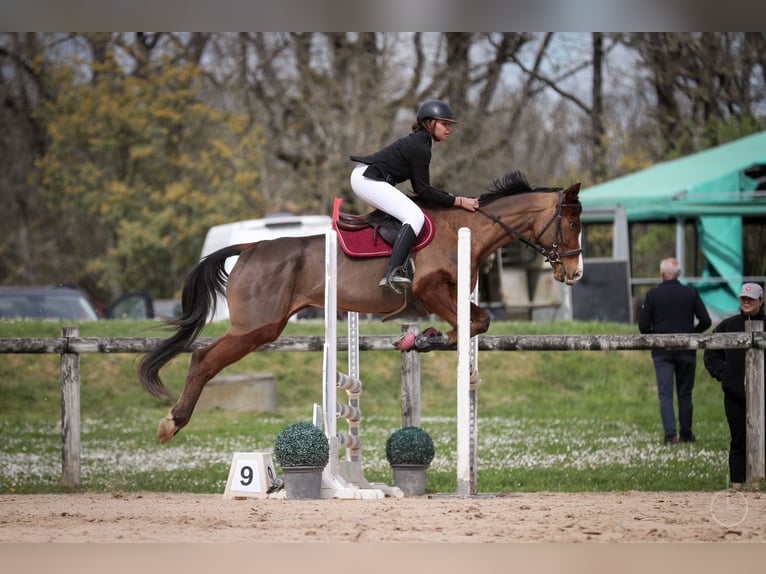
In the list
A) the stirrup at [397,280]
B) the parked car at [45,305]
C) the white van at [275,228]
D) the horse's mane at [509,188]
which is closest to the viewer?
the stirrup at [397,280]

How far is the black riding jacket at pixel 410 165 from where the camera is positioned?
7.45 m

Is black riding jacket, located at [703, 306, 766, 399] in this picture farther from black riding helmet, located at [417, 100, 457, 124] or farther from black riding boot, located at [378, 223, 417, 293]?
black riding helmet, located at [417, 100, 457, 124]

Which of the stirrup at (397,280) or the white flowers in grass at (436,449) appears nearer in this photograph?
the stirrup at (397,280)

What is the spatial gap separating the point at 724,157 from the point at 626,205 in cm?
228

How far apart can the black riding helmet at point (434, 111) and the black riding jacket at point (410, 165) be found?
0.12 metres

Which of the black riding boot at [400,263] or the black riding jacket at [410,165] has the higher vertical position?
the black riding jacket at [410,165]

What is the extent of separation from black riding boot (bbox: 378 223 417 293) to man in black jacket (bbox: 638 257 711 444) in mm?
4269

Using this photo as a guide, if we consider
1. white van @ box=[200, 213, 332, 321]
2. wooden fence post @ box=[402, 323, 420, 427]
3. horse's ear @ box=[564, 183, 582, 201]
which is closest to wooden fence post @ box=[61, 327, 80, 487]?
wooden fence post @ box=[402, 323, 420, 427]

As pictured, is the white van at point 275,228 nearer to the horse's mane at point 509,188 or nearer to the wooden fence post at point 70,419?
the wooden fence post at point 70,419

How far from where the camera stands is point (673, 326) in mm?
11055

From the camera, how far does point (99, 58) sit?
31.6 meters

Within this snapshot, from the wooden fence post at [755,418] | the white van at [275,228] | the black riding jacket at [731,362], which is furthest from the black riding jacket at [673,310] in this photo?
the white van at [275,228]

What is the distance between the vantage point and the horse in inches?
300
